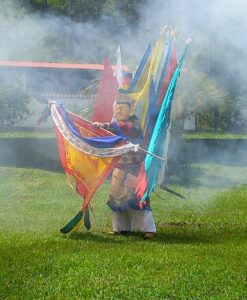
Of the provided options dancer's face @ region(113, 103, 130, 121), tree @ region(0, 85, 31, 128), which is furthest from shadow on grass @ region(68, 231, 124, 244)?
tree @ region(0, 85, 31, 128)

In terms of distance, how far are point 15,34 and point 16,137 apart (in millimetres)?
11485

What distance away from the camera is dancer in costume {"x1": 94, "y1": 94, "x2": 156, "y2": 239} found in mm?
8547

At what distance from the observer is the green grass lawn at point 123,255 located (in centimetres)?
626

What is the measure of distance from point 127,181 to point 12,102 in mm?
11481

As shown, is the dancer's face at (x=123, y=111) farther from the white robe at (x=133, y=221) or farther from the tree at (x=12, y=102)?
→ the tree at (x=12, y=102)

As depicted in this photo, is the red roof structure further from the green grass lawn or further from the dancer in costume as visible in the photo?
the dancer in costume

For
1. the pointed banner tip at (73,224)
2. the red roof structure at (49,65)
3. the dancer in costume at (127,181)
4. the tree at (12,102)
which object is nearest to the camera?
the pointed banner tip at (73,224)

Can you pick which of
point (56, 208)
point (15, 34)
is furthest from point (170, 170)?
point (15, 34)

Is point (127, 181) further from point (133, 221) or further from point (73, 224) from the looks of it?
point (73, 224)

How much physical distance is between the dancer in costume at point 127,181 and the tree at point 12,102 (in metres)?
9.73

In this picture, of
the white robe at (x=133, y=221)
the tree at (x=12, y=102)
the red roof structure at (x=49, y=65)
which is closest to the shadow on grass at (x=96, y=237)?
the white robe at (x=133, y=221)

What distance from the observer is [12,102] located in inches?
763

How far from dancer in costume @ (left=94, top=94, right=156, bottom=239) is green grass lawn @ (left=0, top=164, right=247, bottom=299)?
0.22 metres

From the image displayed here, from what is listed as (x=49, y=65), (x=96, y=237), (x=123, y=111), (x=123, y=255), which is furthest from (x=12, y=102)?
(x=123, y=255)
